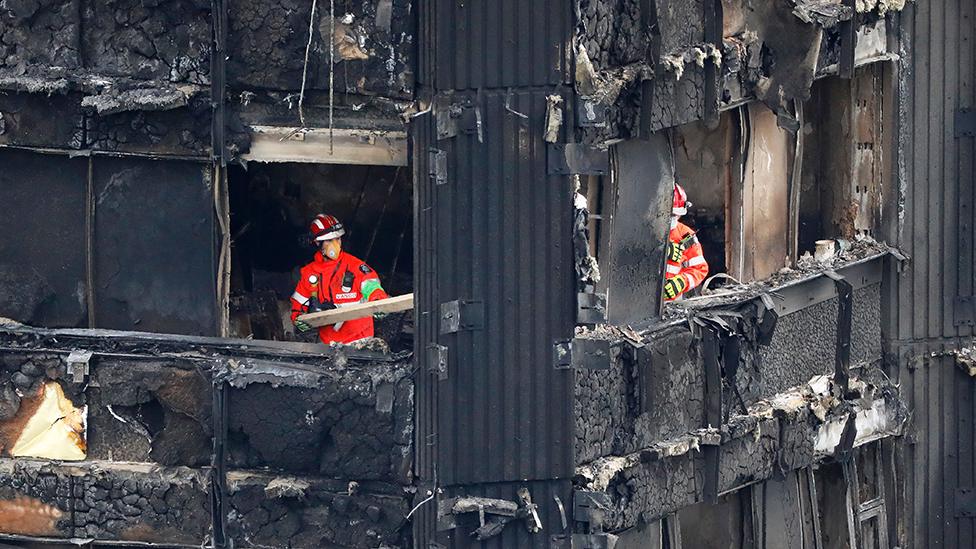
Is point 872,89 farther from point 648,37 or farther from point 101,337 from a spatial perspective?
point 101,337

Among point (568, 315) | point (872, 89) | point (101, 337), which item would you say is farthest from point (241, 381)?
point (872, 89)

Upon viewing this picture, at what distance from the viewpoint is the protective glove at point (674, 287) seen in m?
17.4

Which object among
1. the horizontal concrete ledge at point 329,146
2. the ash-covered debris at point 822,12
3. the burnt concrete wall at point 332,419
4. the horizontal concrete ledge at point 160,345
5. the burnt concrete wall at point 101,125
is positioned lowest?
the burnt concrete wall at point 332,419

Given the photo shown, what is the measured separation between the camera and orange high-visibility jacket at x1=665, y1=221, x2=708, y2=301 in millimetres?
17695

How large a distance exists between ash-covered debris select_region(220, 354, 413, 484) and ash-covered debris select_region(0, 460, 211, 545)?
0.55 m

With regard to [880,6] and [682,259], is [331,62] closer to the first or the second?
[682,259]

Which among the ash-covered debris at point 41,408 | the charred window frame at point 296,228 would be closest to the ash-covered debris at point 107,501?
the ash-covered debris at point 41,408

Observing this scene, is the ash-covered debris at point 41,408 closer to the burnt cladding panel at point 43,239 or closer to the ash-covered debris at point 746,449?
the burnt cladding panel at point 43,239

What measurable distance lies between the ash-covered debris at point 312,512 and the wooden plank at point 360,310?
1073mm

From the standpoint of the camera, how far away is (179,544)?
16.0 meters

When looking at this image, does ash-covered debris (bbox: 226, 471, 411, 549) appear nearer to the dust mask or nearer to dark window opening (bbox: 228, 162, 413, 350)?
dark window opening (bbox: 228, 162, 413, 350)

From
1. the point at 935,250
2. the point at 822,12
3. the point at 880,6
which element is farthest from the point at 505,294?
the point at 935,250

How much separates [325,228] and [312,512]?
211 cm

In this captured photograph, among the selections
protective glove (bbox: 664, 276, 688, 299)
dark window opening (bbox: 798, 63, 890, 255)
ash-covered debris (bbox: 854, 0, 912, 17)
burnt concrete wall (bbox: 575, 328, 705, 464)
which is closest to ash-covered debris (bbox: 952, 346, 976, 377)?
dark window opening (bbox: 798, 63, 890, 255)
